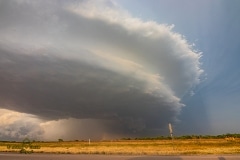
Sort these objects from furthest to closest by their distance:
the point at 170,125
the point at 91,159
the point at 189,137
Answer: the point at 189,137 → the point at 170,125 → the point at 91,159

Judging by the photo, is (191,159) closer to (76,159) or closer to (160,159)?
(160,159)

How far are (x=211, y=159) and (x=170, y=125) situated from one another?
56.0 ft

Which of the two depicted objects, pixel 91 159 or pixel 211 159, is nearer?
pixel 211 159

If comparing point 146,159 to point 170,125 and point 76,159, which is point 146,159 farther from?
point 170,125

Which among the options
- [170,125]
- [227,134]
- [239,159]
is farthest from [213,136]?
[239,159]

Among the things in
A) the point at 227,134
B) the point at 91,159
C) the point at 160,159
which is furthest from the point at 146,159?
the point at 227,134

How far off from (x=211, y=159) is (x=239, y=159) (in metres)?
2.09

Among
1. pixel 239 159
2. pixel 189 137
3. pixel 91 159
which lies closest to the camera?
pixel 239 159

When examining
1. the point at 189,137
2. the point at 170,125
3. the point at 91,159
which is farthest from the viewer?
the point at 189,137

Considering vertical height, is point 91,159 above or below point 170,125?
below

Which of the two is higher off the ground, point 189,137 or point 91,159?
point 189,137

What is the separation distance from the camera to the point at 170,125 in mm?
40188

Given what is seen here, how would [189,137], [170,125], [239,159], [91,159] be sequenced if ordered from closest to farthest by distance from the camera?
[239,159] < [91,159] < [170,125] < [189,137]

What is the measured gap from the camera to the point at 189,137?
357 ft
